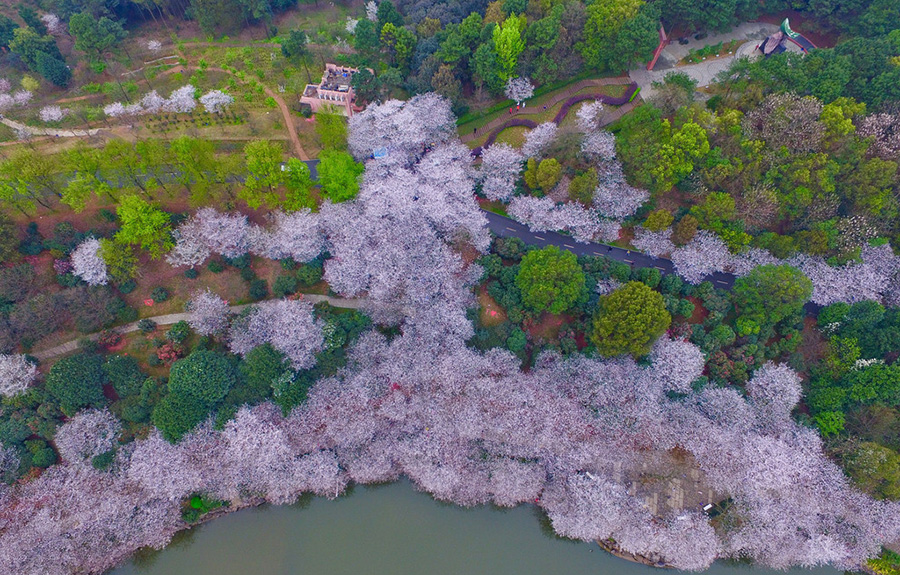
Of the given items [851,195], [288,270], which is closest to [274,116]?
[288,270]

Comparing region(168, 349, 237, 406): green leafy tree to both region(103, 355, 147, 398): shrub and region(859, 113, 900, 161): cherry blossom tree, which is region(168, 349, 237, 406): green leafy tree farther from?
region(859, 113, 900, 161): cherry blossom tree

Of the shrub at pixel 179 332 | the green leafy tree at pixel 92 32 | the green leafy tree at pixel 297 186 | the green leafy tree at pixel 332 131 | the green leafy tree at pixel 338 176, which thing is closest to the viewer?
the shrub at pixel 179 332

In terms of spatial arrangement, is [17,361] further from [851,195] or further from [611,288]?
[851,195]

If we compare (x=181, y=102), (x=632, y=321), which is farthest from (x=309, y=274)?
(x=632, y=321)

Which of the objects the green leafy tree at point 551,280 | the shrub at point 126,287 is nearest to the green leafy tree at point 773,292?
the green leafy tree at point 551,280

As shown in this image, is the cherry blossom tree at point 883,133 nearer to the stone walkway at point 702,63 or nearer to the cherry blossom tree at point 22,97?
the stone walkway at point 702,63
